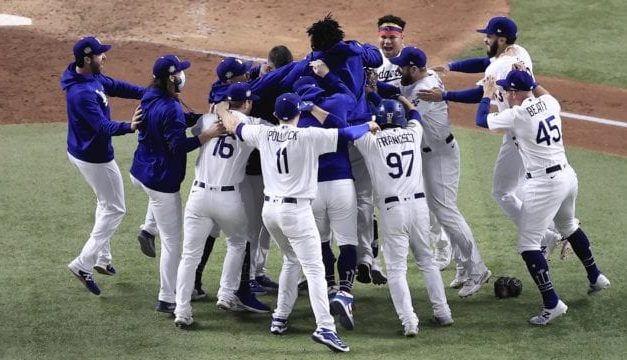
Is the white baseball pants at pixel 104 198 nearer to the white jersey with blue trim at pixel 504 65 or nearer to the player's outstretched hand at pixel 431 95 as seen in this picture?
the player's outstretched hand at pixel 431 95

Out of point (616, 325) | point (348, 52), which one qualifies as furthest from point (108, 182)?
point (616, 325)

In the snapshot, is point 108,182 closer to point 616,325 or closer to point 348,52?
point 348,52

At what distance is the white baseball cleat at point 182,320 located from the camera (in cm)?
806

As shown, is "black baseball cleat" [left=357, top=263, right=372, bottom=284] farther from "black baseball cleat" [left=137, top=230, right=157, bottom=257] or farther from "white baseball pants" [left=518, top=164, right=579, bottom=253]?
"black baseball cleat" [left=137, top=230, right=157, bottom=257]

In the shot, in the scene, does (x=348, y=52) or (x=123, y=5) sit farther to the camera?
(x=123, y=5)

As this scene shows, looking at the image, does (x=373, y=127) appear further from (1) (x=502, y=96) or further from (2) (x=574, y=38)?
(2) (x=574, y=38)

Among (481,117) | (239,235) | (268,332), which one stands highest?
(481,117)

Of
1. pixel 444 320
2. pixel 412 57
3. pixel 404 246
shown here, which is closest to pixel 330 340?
pixel 404 246

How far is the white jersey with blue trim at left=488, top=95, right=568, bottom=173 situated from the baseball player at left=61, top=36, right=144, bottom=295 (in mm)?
2947

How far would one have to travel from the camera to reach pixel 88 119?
8680mm

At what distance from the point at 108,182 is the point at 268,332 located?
6.20 feet

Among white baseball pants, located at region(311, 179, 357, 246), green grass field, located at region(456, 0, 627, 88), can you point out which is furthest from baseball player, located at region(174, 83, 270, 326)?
green grass field, located at region(456, 0, 627, 88)

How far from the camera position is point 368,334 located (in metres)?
8.08

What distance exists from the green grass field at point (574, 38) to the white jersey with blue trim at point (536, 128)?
6.77 meters
